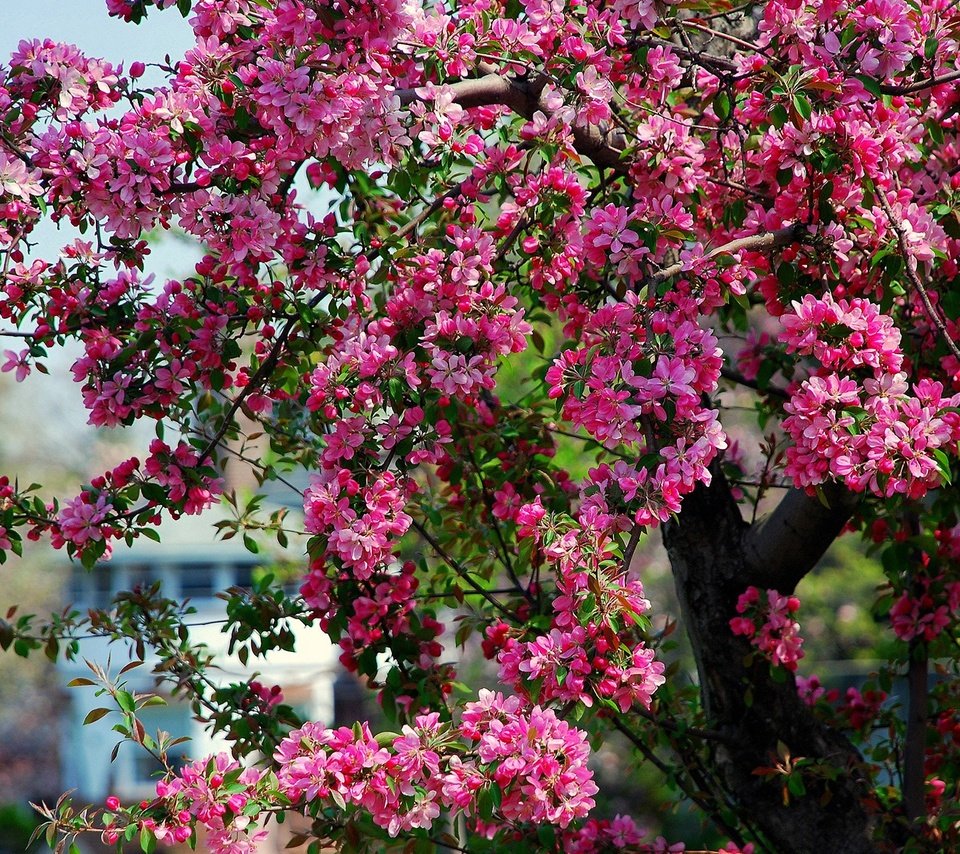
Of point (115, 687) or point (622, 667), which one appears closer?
point (622, 667)

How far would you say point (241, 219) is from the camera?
203 centimetres

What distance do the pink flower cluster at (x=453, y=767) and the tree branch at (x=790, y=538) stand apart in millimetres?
1131

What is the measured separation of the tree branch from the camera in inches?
101

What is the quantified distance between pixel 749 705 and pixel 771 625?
0.21 metres

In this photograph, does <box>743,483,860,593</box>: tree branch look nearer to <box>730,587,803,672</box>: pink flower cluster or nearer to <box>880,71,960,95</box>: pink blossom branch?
<box>730,587,803,672</box>: pink flower cluster

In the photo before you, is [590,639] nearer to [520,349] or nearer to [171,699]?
[520,349]

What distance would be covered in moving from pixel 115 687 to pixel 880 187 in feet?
5.29

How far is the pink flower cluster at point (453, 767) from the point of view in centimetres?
159

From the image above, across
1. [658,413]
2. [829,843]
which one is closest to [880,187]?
[658,413]

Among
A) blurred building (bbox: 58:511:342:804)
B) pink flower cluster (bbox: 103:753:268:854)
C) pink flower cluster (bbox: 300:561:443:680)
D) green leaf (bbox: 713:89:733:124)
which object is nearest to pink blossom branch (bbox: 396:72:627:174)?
green leaf (bbox: 713:89:733:124)

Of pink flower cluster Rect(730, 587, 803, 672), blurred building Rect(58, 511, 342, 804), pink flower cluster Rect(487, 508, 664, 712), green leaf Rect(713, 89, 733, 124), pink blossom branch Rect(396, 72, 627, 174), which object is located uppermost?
blurred building Rect(58, 511, 342, 804)

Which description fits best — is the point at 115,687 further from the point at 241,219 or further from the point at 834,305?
the point at 834,305

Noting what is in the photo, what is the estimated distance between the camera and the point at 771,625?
2.56 m

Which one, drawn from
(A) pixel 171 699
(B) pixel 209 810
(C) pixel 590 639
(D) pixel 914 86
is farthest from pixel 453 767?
(A) pixel 171 699
